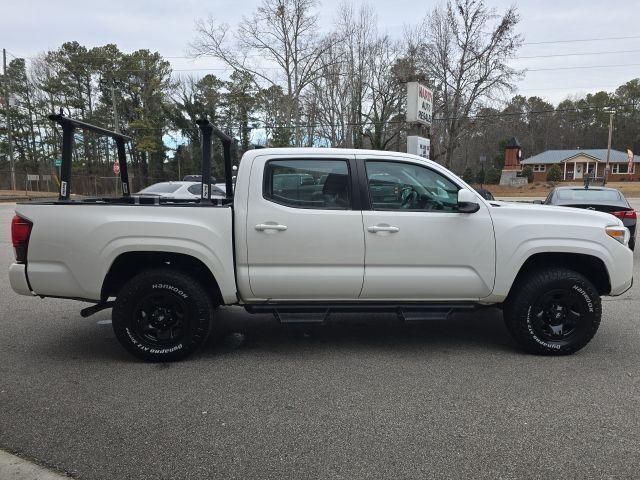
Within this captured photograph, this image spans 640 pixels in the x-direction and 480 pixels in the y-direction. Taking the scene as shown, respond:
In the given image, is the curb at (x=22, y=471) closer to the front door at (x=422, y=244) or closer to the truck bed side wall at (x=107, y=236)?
the truck bed side wall at (x=107, y=236)

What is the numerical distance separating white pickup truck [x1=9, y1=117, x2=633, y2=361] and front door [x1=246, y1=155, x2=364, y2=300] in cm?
1

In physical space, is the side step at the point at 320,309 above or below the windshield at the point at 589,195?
below

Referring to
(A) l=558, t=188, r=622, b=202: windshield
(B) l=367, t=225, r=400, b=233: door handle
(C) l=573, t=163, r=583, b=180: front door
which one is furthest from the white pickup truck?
(C) l=573, t=163, r=583, b=180: front door

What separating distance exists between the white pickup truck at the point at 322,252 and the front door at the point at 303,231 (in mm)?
10

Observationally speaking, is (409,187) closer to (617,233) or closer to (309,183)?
(309,183)

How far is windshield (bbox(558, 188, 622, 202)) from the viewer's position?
32.0 ft

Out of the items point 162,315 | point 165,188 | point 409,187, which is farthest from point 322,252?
point 165,188

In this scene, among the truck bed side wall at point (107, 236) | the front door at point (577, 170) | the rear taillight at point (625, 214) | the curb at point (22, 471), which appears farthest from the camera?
the front door at point (577, 170)

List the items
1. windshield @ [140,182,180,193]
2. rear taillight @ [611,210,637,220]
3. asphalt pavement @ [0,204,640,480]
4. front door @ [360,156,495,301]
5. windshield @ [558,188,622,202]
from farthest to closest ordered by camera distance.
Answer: windshield @ [140,182,180,193]
windshield @ [558,188,622,202]
rear taillight @ [611,210,637,220]
front door @ [360,156,495,301]
asphalt pavement @ [0,204,640,480]

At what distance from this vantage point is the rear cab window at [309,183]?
4.33 meters

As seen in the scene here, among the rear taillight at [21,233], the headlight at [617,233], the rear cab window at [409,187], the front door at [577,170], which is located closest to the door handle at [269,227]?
the rear cab window at [409,187]

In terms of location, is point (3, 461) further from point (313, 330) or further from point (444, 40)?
point (444, 40)

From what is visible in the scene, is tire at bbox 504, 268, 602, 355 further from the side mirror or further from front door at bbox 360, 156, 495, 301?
the side mirror

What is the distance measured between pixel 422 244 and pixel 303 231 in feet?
3.46
